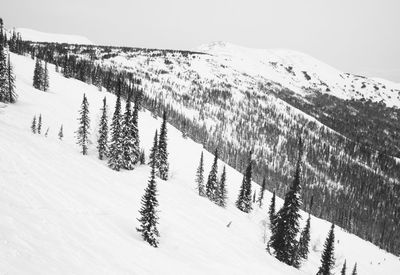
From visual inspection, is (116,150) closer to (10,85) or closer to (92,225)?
(92,225)

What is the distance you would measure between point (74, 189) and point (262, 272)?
818 inches

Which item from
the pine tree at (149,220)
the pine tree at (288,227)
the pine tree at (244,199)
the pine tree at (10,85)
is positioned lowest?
the pine tree at (244,199)

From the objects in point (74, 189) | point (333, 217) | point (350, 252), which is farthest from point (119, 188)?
point (333, 217)

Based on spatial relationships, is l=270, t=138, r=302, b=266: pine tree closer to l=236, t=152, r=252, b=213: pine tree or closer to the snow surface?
the snow surface

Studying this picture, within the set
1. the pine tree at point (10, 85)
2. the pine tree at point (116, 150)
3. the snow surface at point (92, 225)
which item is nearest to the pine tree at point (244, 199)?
the snow surface at point (92, 225)

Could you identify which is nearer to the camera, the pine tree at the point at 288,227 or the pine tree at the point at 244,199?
the pine tree at the point at 288,227

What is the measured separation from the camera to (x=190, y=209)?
4147 centimetres

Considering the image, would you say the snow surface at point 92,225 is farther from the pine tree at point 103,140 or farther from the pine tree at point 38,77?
the pine tree at point 38,77

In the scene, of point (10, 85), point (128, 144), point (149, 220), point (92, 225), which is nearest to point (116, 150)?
point (128, 144)

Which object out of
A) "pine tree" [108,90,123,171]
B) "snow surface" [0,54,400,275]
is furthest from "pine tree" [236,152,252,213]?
"pine tree" [108,90,123,171]

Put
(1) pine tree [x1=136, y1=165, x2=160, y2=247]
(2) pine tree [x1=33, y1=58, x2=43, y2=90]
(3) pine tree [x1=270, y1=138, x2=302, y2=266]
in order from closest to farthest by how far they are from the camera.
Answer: (1) pine tree [x1=136, y1=165, x2=160, y2=247], (3) pine tree [x1=270, y1=138, x2=302, y2=266], (2) pine tree [x1=33, y1=58, x2=43, y2=90]

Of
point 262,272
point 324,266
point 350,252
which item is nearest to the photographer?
point 262,272

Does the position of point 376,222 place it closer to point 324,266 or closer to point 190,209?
point 324,266

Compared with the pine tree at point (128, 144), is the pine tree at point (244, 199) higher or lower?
lower
